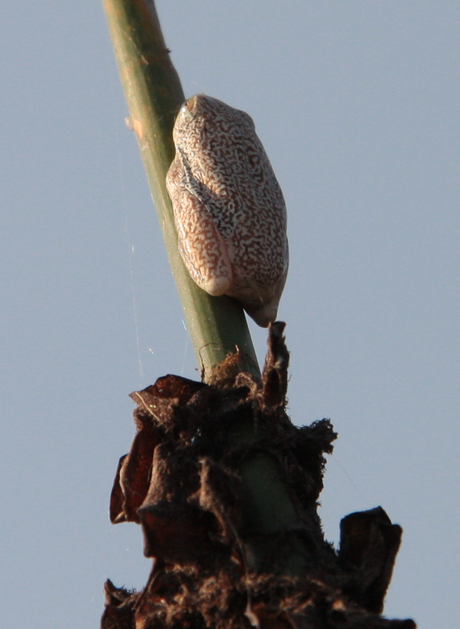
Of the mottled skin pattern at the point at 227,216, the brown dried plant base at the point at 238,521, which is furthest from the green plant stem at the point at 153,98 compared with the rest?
the brown dried plant base at the point at 238,521

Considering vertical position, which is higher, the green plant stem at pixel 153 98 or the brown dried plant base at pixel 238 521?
the green plant stem at pixel 153 98

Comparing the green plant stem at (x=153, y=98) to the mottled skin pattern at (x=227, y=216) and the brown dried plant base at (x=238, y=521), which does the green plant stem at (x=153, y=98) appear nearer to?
the mottled skin pattern at (x=227, y=216)

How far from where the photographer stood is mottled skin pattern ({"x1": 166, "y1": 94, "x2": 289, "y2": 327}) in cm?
351

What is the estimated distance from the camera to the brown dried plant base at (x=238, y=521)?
251cm

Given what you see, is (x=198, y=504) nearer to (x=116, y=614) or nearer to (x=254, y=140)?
(x=116, y=614)

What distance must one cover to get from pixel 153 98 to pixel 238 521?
189 cm

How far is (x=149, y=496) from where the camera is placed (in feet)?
A: 9.02

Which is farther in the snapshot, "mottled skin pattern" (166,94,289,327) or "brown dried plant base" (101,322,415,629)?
"mottled skin pattern" (166,94,289,327)

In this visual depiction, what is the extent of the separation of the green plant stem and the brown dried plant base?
523mm

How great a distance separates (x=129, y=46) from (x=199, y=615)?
2.34 m

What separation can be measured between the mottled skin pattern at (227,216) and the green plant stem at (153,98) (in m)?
0.05

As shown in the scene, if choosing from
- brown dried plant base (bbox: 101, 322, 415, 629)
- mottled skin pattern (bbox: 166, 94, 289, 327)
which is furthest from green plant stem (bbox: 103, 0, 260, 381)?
brown dried plant base (bbox: 101, 322, 415, 629)

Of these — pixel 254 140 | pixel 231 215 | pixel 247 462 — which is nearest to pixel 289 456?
pixel 247 462

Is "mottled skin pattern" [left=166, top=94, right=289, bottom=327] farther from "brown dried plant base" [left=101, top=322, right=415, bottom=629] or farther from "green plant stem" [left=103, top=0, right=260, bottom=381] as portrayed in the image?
"brown dried plant base" [left=101, top=322, right=415, bottom=629]
